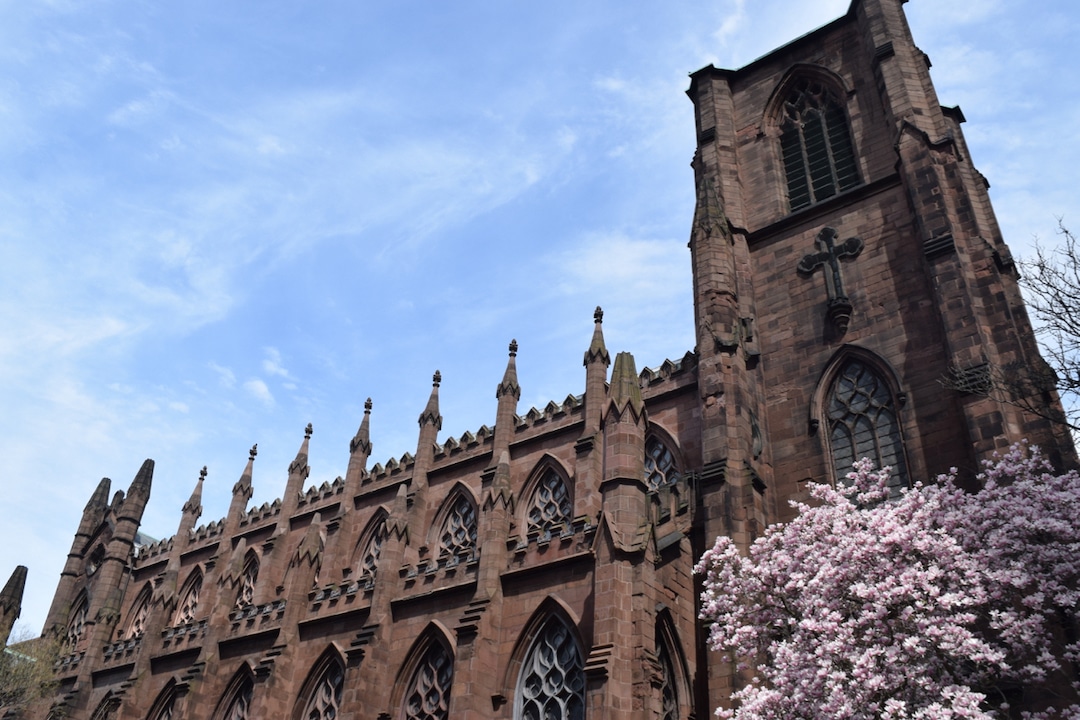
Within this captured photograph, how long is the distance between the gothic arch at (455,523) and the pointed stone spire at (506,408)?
195cm

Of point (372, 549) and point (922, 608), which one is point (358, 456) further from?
point (922, 608)

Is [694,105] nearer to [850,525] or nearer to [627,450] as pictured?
[627,450]

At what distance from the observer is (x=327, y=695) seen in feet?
78.4

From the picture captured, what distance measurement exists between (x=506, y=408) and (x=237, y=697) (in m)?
12.2

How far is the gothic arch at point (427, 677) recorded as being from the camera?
2078 centimetres

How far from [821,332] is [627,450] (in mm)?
6706

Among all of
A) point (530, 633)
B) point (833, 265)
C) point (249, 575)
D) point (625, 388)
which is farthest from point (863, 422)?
point (249, 575)

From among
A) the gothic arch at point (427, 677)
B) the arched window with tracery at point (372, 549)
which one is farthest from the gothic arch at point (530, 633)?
the arched window with tracery at point (372, 549)

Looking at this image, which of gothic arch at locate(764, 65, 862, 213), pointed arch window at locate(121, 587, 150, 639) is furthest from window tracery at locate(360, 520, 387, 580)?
gothic arch at locate(764, 65, 862, 213)

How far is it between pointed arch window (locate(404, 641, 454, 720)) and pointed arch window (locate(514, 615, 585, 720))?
8.43 feet

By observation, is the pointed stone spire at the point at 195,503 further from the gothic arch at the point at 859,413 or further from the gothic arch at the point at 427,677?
the gothic arch at the point at 859,413

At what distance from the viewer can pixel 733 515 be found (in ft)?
61.0

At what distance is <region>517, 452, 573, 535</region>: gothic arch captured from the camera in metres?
26.0

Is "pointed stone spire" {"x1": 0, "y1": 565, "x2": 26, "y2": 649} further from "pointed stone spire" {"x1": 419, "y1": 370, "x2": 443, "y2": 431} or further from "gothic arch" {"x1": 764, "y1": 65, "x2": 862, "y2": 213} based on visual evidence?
"gothic arch" {"x1": 764, "y1": 65, "x2": 862, "y2": 213}
